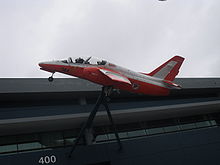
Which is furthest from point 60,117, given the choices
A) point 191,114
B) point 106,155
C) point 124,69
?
point 191,114

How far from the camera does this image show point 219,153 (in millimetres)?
21906

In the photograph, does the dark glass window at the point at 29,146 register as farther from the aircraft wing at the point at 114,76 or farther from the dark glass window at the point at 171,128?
the dark glass window at the point at 171,128

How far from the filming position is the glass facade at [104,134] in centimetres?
2084

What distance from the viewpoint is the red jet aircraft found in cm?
1307

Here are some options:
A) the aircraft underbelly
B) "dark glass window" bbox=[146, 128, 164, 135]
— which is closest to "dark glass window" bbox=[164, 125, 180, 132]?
"dark glass window" bbox=[146, 128, 164, 135]

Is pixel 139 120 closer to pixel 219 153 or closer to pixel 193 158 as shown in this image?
pixel 193 158

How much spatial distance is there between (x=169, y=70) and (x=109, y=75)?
5473 millimetres

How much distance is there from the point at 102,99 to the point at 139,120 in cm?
1260

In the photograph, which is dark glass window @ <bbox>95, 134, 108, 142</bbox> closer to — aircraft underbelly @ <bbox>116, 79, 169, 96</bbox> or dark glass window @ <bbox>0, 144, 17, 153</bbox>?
dark glass window @ <bbox>0, 144, 17, 153</bbox>

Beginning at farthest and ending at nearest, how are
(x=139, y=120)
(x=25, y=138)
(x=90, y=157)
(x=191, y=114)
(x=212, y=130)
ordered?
1. (x=191, y=114)
2. (x=139, y=120)
3. (x=212, y=130)
4. (x=25, y=138)
5. (x=90, y=157)

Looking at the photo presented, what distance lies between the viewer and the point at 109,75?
41.9ft

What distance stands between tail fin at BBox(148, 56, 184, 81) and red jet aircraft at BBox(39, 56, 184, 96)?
0.59 ft

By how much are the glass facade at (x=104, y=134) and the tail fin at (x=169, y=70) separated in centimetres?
1113

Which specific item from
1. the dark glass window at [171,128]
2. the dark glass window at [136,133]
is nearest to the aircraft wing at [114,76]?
the dark glass window at [136,133]
